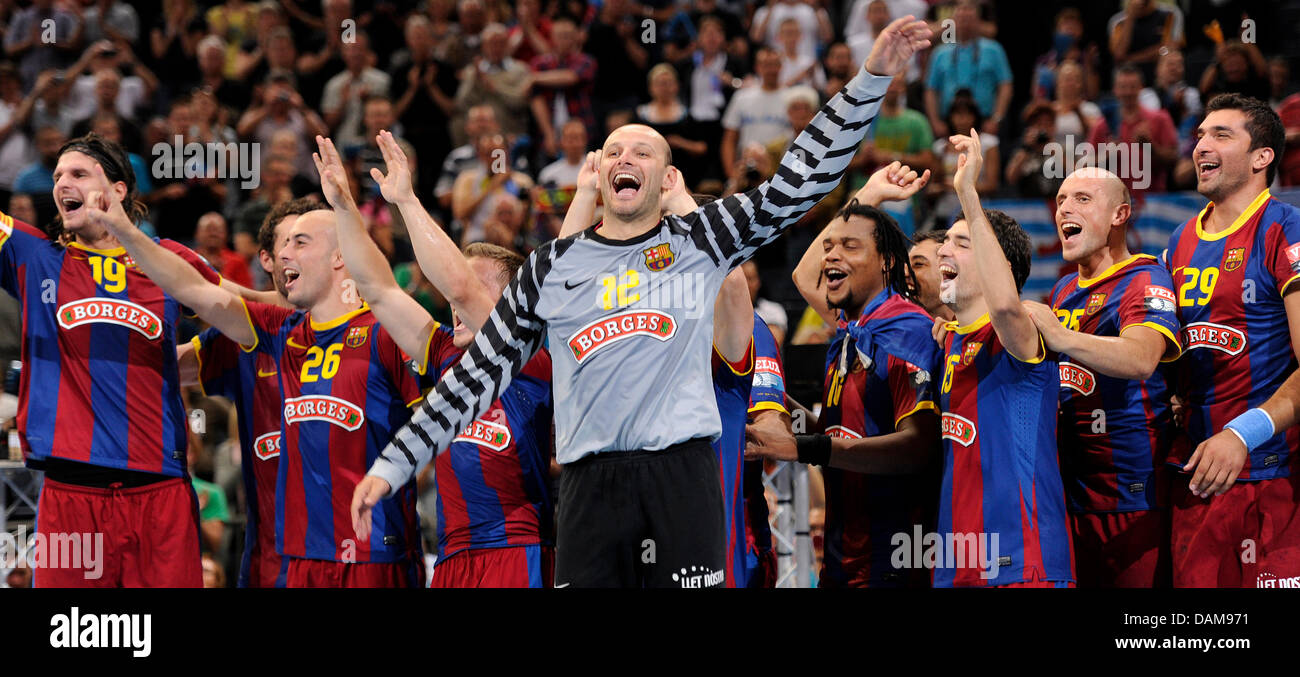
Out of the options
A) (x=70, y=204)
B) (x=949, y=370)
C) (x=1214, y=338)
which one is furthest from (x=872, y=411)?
(x=70, y=204)

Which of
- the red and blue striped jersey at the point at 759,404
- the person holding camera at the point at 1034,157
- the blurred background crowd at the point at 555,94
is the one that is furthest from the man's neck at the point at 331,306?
the person holding camera at the point at 1034,157

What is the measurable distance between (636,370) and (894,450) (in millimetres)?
1545

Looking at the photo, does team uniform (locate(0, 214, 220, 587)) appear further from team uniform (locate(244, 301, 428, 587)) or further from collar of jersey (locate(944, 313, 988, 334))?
collar of jersey (locate(944, 313, 988, 334))

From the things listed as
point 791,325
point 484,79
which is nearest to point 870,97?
point 791,325

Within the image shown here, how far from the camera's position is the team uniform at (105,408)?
6012 millimetres

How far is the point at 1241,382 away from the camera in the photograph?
5.89m

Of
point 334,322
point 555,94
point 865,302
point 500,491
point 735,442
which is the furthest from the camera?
point 555,94

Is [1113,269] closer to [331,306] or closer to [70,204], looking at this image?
[331,306]

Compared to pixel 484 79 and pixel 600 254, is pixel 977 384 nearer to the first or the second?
pixel 600 254

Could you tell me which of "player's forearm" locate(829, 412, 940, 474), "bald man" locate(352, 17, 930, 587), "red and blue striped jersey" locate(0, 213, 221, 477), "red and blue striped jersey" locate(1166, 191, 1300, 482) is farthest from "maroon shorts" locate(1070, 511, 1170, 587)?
"red and blue striped jersey" locate(0, 213, 221, 477)

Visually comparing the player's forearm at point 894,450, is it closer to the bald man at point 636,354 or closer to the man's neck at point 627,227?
the bald man at point 636,354

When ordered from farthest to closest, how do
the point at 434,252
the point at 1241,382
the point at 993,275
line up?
the point at 1241,382 → the point at 434,252 → the point at 993,275

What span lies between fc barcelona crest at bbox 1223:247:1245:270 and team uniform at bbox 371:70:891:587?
220cm

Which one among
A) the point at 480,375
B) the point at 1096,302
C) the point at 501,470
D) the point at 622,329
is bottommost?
the point at 501,470
